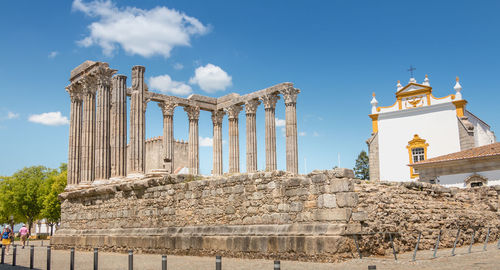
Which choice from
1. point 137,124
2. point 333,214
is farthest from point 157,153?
point 333,214

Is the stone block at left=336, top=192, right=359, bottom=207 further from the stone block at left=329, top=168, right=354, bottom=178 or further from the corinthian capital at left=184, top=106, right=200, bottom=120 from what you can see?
the corinthian capital at left=184, top=106, right=200, bottom=120

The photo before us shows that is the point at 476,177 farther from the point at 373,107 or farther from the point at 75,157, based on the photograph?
the point at 75,157

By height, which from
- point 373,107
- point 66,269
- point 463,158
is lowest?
point 66,269

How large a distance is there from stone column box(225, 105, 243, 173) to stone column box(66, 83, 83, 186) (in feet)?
34.5

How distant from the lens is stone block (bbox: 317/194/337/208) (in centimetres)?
977

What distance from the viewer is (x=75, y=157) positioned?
22.8 m

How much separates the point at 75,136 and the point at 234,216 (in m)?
14.0

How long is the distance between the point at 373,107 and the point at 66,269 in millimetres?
28597

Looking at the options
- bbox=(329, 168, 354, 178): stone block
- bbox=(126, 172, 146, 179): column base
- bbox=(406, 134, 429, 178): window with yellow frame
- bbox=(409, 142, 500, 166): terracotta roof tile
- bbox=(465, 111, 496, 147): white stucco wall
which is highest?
bbox=(465, 111, 496, 147): white stucco wall

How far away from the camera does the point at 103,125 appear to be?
20.9 meters

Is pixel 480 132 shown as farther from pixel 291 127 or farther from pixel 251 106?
pixel 251 106

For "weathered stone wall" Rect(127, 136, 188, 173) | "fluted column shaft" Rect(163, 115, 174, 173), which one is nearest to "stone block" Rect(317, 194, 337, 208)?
"fluted column shaft" Rect(163, 115, 174, 173)

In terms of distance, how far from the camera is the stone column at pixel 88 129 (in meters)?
21.7

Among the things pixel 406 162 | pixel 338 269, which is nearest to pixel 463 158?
pixel 406 162
